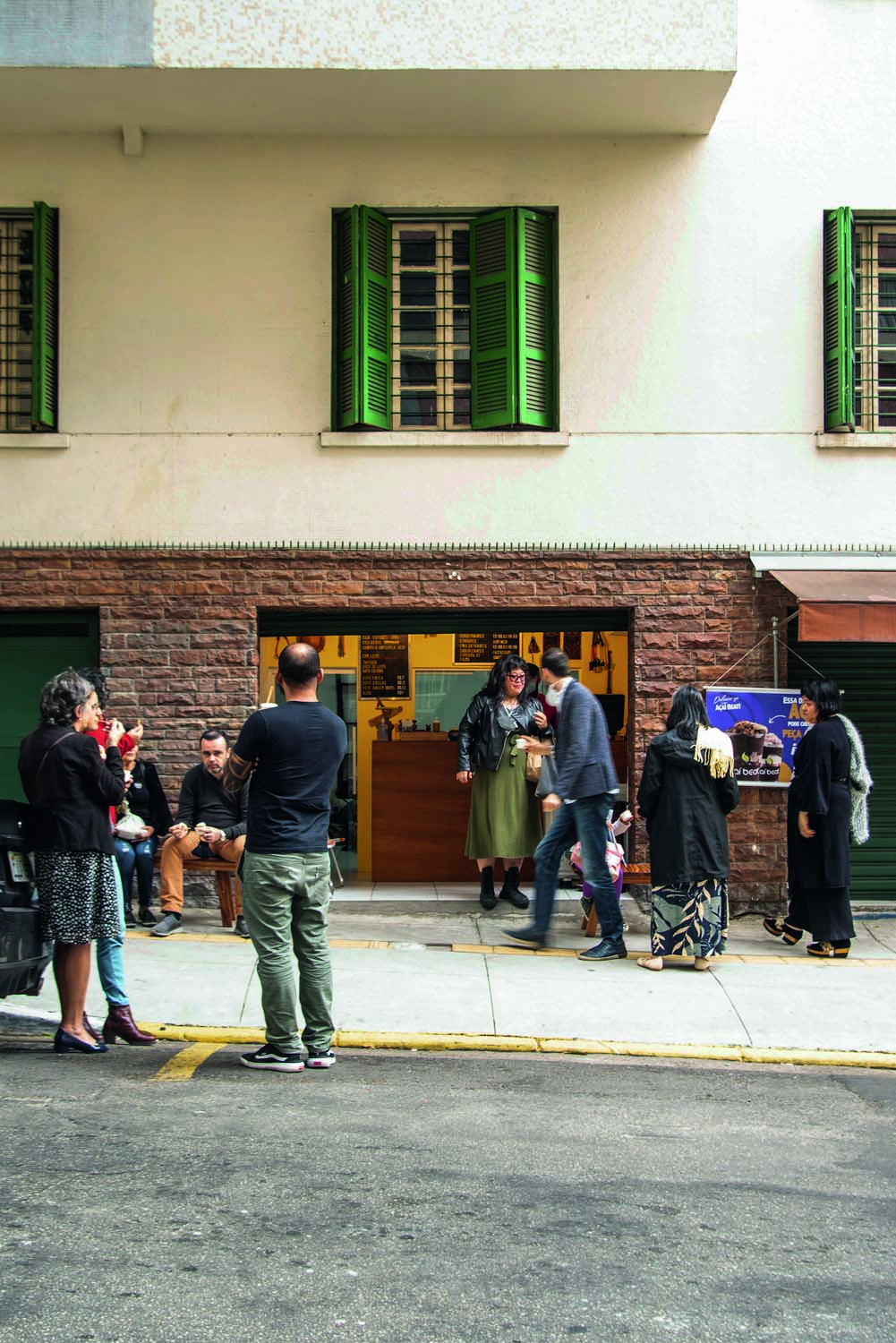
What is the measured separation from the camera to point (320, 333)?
451 inches

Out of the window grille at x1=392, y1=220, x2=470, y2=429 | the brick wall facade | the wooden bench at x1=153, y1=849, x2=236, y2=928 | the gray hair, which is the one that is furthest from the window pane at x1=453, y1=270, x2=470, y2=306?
the gray hair

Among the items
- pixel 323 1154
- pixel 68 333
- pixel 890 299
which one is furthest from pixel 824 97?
pixel 323 1154

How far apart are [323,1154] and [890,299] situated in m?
9.46

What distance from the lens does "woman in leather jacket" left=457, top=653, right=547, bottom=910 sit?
1110 centimetres

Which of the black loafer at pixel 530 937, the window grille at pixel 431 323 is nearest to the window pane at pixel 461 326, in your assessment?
the window grille at pixel 431 323

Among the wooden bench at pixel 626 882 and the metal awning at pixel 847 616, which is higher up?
the metal awning at pixel 847 616

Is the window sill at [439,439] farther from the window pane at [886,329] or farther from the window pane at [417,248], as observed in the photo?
the window pane at [886,329]

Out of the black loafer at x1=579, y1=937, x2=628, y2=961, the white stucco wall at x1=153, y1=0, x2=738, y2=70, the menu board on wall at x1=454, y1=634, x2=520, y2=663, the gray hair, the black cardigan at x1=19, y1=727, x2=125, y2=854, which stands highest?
the white stucco wall at x1=153, y1=0, x2=738, y2=70

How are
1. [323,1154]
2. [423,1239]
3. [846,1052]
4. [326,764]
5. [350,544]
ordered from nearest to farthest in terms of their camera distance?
[423,1239], [323,1154], [326,764], [846,1052], [350,544]

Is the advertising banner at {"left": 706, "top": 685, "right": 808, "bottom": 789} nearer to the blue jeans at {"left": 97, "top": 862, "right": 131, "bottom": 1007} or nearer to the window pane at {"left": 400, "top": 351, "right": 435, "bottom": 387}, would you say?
the window pane at {"left": 400, "top": 351, "right": 435, "bottom": 387}

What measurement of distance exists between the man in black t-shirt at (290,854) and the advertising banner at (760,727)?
17.8 feet

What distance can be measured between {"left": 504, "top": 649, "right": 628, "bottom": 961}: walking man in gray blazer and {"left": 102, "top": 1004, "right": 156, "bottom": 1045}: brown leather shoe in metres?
3.13

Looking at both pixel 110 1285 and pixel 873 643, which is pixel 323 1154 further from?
pixel 873 643

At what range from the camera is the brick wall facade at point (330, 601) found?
37.3ft
